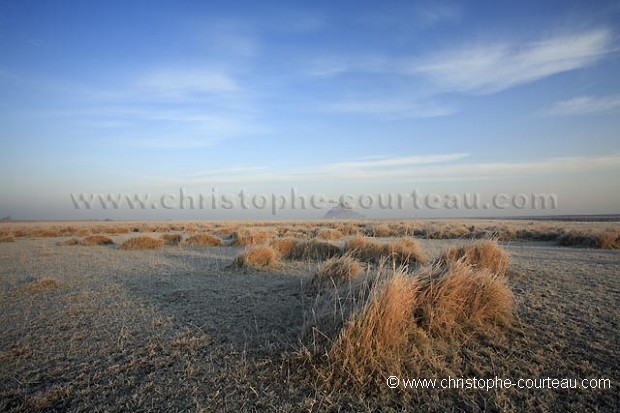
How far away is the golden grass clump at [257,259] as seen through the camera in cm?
855

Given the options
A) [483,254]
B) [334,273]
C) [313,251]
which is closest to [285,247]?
[313,251]

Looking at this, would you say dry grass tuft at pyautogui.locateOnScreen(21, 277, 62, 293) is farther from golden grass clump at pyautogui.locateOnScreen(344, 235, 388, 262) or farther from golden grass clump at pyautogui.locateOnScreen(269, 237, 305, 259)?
golden grass clump at pyautogui.locateOnScreen(344, 235, 388, 262)

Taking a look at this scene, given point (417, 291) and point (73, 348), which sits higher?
point (417, 291)

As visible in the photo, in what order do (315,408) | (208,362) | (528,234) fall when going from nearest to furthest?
(315,408), (208,362), (528,234)

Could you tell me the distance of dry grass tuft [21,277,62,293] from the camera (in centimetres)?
650

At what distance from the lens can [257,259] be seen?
8719mm

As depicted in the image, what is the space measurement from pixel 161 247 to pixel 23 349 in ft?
35.6

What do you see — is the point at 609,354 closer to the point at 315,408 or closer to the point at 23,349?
the point at 315,408

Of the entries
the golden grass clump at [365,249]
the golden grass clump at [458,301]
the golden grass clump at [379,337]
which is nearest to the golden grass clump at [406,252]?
the golden grass clump at [365,249]

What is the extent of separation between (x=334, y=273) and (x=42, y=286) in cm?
515

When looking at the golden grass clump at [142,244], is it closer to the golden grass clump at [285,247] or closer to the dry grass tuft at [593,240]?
the golden grass clump at [285,247]

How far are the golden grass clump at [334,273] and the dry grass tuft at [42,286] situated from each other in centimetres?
465

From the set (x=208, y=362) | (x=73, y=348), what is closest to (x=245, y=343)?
(x=208, y=362)

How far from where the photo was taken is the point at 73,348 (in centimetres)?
384
